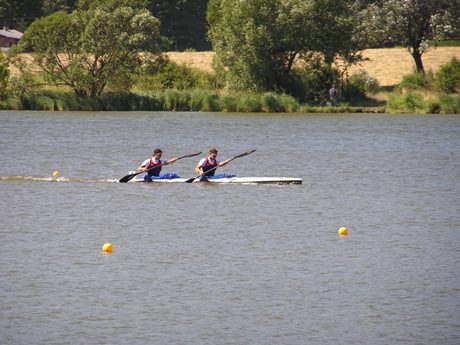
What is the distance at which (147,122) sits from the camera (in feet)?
204

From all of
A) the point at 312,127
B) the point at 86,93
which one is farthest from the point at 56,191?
the point at 86,93

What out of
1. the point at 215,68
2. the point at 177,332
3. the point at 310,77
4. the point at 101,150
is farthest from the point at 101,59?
the point at 177,332

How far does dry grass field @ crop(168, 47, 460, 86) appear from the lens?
79.2 metres

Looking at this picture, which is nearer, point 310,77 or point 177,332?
point 177,332

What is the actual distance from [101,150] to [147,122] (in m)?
16.0

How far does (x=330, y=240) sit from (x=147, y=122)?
127ft

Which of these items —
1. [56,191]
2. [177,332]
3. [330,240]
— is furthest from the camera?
[56,191]

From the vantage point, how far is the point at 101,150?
1831 inches

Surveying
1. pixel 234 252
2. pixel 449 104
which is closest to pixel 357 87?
pixel 449 104

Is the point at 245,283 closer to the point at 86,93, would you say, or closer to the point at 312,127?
the point at 312,127

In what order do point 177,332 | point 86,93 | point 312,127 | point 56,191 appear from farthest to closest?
point 86,93
point 312,127
point 56,191
point 177,332

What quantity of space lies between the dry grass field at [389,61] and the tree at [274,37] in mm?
7810

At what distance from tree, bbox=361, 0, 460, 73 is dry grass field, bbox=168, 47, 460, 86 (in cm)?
220

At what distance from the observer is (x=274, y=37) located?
224 ft
